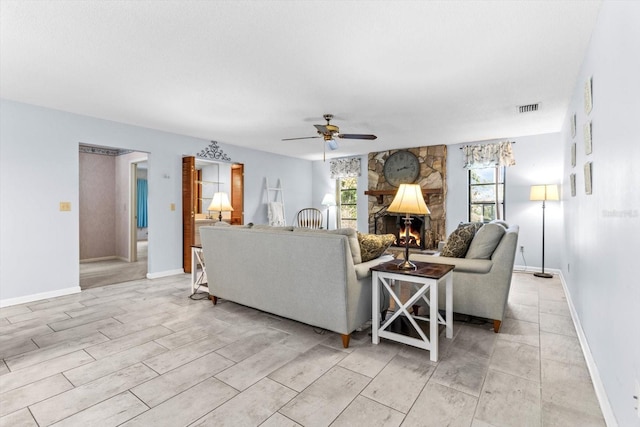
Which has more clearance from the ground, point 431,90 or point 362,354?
point 431,90

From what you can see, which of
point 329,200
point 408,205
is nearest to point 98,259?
point 329,200

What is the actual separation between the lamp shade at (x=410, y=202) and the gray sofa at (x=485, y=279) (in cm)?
79

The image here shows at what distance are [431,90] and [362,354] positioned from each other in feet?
9.17

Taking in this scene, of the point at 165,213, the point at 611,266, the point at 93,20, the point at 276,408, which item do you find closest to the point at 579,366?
the point at 611,266

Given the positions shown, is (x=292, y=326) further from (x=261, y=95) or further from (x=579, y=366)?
(x=261, y=95)

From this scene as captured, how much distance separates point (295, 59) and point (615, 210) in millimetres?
2471

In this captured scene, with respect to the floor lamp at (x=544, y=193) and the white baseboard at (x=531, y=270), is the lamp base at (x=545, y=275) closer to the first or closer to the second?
the floor lamp at (x=544, y=193)

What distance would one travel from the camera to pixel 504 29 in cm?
232

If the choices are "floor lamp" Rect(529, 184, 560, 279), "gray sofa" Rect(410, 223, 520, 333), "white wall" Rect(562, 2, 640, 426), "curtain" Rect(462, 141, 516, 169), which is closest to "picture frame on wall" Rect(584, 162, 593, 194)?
"white wall" Rect(562, 2, 640, 426)

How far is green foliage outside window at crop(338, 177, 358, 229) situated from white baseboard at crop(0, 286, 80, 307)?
5621 millimetres

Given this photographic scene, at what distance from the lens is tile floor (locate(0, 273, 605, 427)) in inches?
69.3

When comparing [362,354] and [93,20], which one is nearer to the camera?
[93,20]

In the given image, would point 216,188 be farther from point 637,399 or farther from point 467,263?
point 637,399

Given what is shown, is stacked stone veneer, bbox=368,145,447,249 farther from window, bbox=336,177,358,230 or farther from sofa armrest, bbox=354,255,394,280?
sofa armrest, bbox=354,255,394,280
